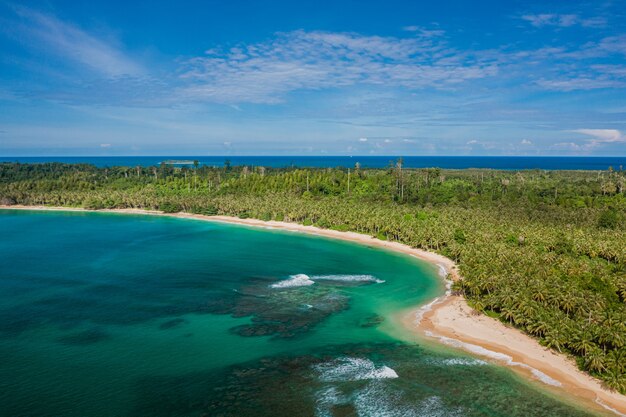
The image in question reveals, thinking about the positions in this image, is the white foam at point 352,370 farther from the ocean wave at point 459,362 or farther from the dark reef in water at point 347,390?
the ocean wave at point 459,362

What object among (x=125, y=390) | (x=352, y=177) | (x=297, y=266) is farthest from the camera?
(x=352, y=177)

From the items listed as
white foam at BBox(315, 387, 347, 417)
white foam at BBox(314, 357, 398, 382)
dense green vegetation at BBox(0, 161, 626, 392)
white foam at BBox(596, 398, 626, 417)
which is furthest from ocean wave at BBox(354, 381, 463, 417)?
dense green vegetation at BBox(0, 161, 626, 392)

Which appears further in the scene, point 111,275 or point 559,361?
point 111,275

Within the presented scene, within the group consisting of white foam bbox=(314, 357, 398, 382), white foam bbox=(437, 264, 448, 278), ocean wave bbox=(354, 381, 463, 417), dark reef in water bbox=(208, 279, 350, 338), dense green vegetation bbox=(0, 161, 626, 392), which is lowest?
ocean wave bbox=(354, 381, 463, 417)

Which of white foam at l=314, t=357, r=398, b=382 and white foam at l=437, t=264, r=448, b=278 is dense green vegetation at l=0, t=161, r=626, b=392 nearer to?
white foam at l=437, t=264, r=448, b=278

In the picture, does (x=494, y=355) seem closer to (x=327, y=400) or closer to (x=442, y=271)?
(x=327, y=400)

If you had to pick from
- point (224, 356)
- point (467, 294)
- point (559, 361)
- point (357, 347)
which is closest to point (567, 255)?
point (467, 294)

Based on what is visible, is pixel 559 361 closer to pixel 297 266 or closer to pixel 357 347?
pixel 357 347

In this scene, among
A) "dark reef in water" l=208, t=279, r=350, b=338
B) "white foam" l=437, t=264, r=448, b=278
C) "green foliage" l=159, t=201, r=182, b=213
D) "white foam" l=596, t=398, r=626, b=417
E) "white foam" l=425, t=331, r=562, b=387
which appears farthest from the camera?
"green foliage" l=159, t=201, r=182, b=213
